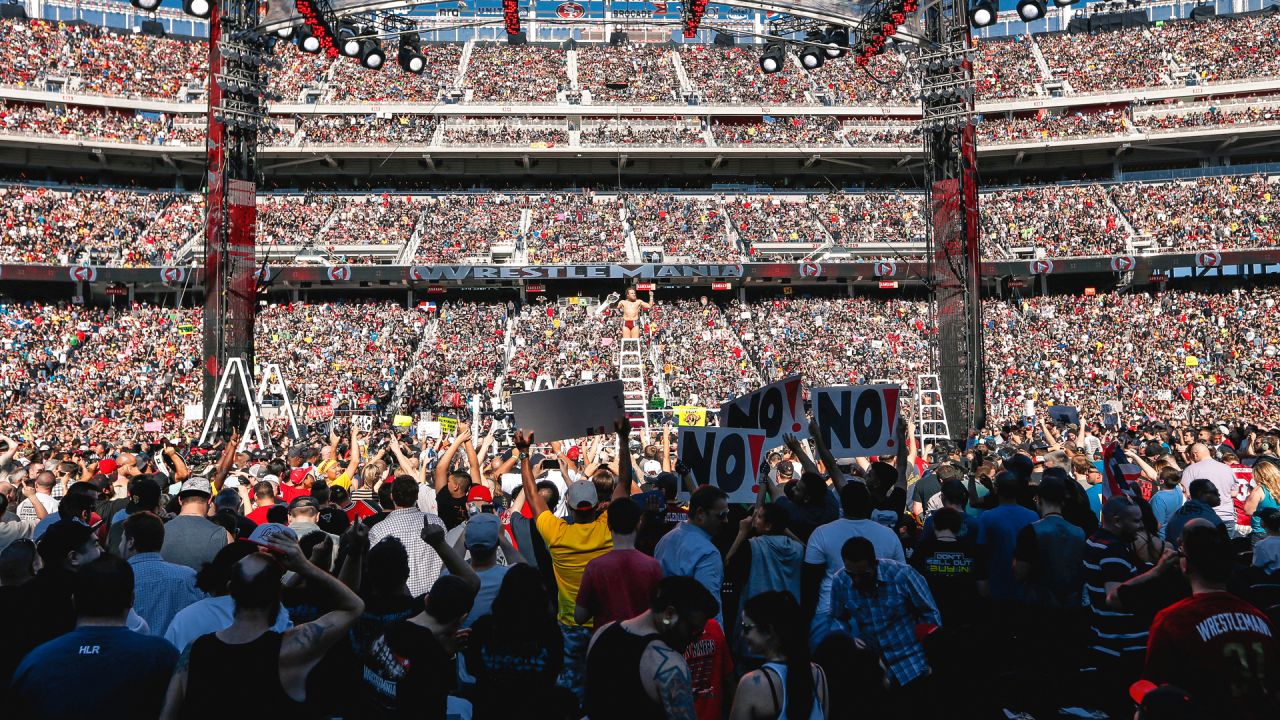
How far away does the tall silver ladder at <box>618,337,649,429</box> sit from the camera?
22.7 m

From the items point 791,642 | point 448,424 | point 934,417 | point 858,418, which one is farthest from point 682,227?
point 791,642

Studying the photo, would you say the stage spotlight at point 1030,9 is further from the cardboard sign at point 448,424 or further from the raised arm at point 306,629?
the raised arm at point 306,629

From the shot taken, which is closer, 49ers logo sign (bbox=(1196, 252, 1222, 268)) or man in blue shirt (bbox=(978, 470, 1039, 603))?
man in blue shirt (bbox=(978, 470, 1039, 603))

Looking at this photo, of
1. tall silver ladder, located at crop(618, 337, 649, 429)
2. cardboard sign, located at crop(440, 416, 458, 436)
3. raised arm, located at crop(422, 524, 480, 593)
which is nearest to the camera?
raised arm, located at crop(422, 524, 480, 593)

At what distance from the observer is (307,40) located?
71.8 ft

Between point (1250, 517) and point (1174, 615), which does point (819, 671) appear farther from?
point (1250, 517)

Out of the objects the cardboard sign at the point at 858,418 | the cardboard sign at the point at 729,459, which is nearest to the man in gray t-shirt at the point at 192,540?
the cardboard sign at the point at 729,459

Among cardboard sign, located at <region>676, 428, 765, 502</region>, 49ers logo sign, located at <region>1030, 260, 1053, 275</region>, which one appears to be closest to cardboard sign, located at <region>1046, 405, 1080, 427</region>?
cardboard sign, located at <region>676, 428, 765, 502</region>

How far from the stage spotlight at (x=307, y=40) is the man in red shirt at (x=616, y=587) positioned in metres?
19.7

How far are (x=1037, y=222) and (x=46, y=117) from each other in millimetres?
44596

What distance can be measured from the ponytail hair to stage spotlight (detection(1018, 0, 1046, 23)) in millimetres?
18665

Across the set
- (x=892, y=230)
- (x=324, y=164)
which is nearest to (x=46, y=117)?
(x=324, y=164)

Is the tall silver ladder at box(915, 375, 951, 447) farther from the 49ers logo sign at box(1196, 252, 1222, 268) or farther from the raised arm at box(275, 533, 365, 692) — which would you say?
the 49ers logo sign at box(1196, 252, 1222, 268)

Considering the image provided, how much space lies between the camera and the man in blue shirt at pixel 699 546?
16.8ft
